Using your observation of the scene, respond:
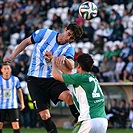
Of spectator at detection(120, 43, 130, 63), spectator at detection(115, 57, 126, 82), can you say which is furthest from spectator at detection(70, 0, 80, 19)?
spectator at detection(115, 57, 126, 82)

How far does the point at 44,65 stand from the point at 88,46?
1196cm

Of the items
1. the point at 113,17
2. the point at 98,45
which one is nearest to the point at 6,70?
the point at 98,45

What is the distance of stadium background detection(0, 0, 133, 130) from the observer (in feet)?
66.0

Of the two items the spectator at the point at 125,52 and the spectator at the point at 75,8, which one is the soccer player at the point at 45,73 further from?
the spectator at the point at 75,8

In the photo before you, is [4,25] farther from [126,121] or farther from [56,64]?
[56,64]

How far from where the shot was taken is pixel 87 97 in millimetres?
7535

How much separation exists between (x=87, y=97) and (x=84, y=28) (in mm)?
14617

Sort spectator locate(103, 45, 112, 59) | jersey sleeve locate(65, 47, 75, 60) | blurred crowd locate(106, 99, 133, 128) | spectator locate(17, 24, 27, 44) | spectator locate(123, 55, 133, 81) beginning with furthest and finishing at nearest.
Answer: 1. spectator locate(17, 24, 27, 44)
2. spectator locate(103, 45, 112, 59)
3. spectator locate(123, 55, 133, 81)
4. blurred crowd locate(106, 99, 133, 128)
5. jersey sleeve locate(65, 47, 75, 60)

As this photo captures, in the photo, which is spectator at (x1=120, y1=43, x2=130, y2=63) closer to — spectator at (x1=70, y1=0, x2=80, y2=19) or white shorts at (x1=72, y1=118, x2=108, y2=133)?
spectator at (x1=70, y1=0, x2=80, y2=19)

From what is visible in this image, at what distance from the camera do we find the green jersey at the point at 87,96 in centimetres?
749

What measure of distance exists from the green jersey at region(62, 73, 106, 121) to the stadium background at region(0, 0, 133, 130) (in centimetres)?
1169

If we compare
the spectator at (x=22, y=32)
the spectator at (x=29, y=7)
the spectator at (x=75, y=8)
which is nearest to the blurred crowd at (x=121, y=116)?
the spectator at (x=75, y=8)

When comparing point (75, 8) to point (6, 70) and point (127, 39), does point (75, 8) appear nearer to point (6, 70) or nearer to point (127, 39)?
point (127, 39)

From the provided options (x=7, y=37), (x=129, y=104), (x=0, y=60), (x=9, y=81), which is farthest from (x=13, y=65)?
(x=9, y=81)
